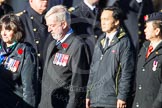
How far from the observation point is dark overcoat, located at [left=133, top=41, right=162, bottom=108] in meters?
7.86

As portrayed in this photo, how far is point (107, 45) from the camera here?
825 cm

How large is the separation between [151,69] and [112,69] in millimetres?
492

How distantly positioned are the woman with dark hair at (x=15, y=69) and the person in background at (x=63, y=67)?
1.63 feet

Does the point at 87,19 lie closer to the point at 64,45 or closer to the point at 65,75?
the point at 64,45

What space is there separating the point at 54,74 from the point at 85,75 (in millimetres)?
484

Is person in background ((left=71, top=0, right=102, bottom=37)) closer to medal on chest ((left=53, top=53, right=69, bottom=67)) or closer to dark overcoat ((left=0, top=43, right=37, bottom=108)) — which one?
medal on chest ((left=53, top=53, right=69, bottom=67))

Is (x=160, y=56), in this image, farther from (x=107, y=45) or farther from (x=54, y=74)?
(x=54, y=74)

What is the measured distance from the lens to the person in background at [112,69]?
26.3ft

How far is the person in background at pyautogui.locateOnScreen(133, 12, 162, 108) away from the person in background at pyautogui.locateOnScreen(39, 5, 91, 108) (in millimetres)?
682

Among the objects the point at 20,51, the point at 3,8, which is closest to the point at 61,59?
the point at 20,51

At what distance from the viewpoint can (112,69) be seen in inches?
318

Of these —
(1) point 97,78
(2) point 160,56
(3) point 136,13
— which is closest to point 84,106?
(1) point 97,78

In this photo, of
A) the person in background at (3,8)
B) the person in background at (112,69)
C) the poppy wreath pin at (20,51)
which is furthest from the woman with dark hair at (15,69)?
the person in background at (3,8)

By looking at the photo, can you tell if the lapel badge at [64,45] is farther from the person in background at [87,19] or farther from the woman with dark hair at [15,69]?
the person in background at [87,19]
